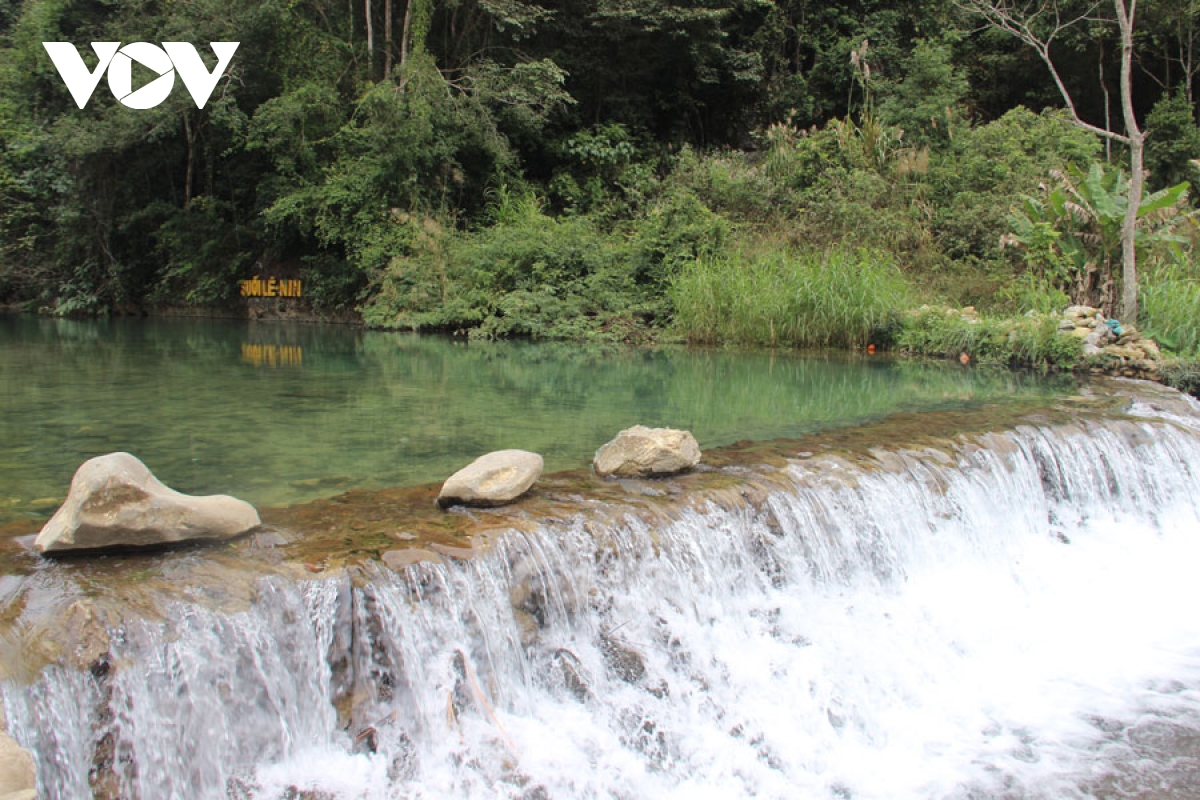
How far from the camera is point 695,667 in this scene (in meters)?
4.15

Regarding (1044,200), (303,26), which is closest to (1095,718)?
(1044,200)

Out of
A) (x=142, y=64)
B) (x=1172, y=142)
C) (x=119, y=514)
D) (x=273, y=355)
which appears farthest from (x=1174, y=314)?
(x=142, y=64)

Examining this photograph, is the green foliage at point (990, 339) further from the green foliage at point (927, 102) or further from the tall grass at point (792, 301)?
the green foliage at point (927, 102)

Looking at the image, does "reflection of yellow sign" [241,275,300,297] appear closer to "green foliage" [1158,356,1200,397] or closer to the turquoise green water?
the turquoise green water

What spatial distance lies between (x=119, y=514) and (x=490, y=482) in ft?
5.47

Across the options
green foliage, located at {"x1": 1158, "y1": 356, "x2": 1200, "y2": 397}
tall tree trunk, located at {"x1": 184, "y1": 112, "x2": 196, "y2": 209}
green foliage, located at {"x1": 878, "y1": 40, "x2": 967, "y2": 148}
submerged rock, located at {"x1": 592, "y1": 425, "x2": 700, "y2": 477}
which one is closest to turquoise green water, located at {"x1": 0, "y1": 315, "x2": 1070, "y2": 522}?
submerged rock, located at {"x1": 592, "y1": 425, "x2": 700, "y2": 477}

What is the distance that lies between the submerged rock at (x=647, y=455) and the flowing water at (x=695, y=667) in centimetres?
36

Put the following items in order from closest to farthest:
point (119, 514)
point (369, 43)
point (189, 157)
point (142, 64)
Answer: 1. point (119, 514)
2. point (369, 43)
3. point (142, 64)
4. point (189, 157)

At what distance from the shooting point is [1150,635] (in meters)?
5.35

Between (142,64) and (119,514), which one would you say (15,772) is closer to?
(119,514)

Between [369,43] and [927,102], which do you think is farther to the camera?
[369,43]

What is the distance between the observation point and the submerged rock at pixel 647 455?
5164 millimetres

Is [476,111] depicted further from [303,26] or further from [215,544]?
[215,544]

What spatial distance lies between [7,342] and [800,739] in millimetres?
14139
